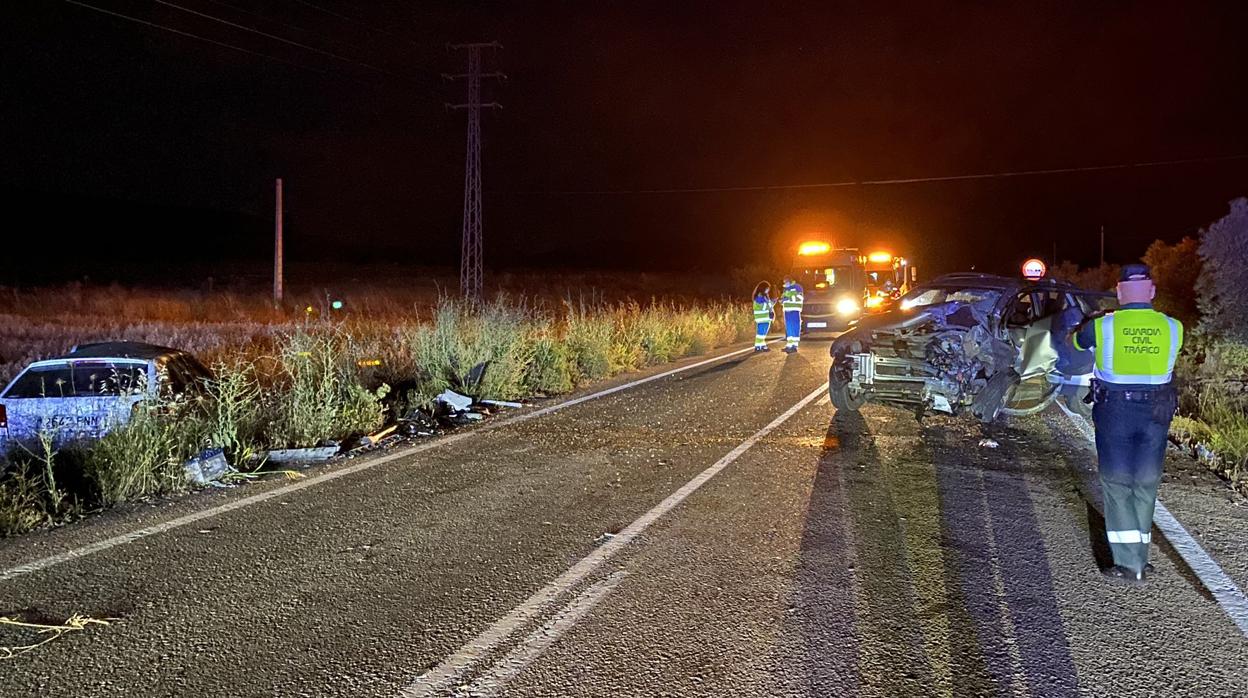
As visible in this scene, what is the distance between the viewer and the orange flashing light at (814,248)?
25.7m

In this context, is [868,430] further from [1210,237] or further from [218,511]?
[1210,237]

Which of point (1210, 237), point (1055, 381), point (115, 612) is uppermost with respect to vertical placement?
point (1210, 237)

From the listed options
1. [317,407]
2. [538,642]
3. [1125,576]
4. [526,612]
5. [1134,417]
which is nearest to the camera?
[538,642]

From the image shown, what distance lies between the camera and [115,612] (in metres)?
4.27

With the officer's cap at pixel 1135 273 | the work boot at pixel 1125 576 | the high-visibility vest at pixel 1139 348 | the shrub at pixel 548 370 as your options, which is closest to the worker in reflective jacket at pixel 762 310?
the shrub at pixel 548 370

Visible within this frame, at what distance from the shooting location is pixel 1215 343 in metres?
14.3

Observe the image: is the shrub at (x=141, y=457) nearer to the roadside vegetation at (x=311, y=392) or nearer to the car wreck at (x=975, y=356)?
the roadside vegetation at (x=311, y=392)

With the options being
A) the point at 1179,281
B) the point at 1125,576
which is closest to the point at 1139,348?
the point at 1125,576

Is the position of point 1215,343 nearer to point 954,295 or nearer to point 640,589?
point 954,295

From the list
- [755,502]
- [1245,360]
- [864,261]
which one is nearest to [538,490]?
[755,502]

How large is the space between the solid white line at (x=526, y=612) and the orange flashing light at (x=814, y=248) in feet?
64.6

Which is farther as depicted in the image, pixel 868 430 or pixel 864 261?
pixel 864 261

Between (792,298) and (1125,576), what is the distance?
13.2 meters

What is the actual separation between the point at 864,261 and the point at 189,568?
23.9 metres
